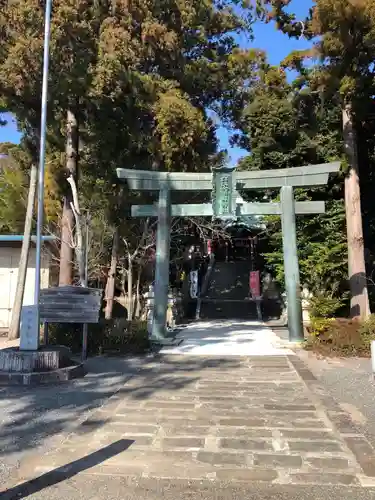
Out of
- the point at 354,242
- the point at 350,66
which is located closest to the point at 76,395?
the point at 354,242

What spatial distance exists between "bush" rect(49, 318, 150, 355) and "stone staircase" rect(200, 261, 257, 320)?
28.7 ft

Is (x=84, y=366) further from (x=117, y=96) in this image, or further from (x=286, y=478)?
(x=117, y=96)

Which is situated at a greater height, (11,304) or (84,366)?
(11,304)

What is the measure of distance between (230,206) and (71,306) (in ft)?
15.4

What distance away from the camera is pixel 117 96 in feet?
38.3

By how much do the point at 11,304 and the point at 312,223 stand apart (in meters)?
9.98

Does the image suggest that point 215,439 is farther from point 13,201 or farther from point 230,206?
point 13,201

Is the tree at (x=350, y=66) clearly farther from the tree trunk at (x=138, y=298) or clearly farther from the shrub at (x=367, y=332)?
the tree trunk at (x=138, y=298)

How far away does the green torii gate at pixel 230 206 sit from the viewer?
11609 millimetres

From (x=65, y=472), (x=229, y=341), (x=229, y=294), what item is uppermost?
(x=229, y=294)

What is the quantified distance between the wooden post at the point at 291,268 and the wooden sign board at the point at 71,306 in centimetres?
481

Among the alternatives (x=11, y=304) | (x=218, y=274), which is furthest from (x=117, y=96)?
(x=218, y=274)

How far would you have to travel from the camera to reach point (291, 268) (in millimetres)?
11750

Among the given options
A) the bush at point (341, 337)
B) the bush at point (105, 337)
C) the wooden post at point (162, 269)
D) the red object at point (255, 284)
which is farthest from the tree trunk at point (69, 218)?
the red object at point (255, 284)
